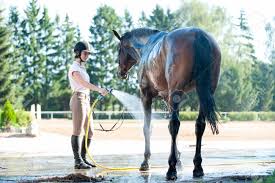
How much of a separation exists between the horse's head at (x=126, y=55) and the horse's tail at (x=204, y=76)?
221cm

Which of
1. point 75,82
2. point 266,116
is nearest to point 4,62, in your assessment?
point 266,116

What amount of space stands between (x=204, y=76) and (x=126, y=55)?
101 inches

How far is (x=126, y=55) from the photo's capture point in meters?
9.18

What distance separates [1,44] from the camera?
53.4 meters

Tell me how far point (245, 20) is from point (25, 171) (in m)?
63.1

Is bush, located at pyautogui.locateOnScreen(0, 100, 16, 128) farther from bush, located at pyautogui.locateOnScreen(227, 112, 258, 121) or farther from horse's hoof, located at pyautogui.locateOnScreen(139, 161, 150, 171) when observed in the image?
bush, located at pyautogui.locateOnScreen(227, 112, 258, 121)

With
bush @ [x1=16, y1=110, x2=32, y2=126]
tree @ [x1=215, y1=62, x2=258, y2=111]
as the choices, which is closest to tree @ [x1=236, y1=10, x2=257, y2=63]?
tree @ [x1=215, y1=62, x2=258, y2=111]

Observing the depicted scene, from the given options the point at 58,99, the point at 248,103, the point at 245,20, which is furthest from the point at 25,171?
the point at 245,20

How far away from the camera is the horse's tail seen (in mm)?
6727

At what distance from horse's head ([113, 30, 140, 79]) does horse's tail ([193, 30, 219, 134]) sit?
2.21 metres

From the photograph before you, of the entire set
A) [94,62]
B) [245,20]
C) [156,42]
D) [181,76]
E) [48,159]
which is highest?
[245,20]

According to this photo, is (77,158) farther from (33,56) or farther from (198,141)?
(33,56)

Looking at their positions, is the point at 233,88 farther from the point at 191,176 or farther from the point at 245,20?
the point at 191,176

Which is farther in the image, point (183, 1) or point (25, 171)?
point (183, 1)
